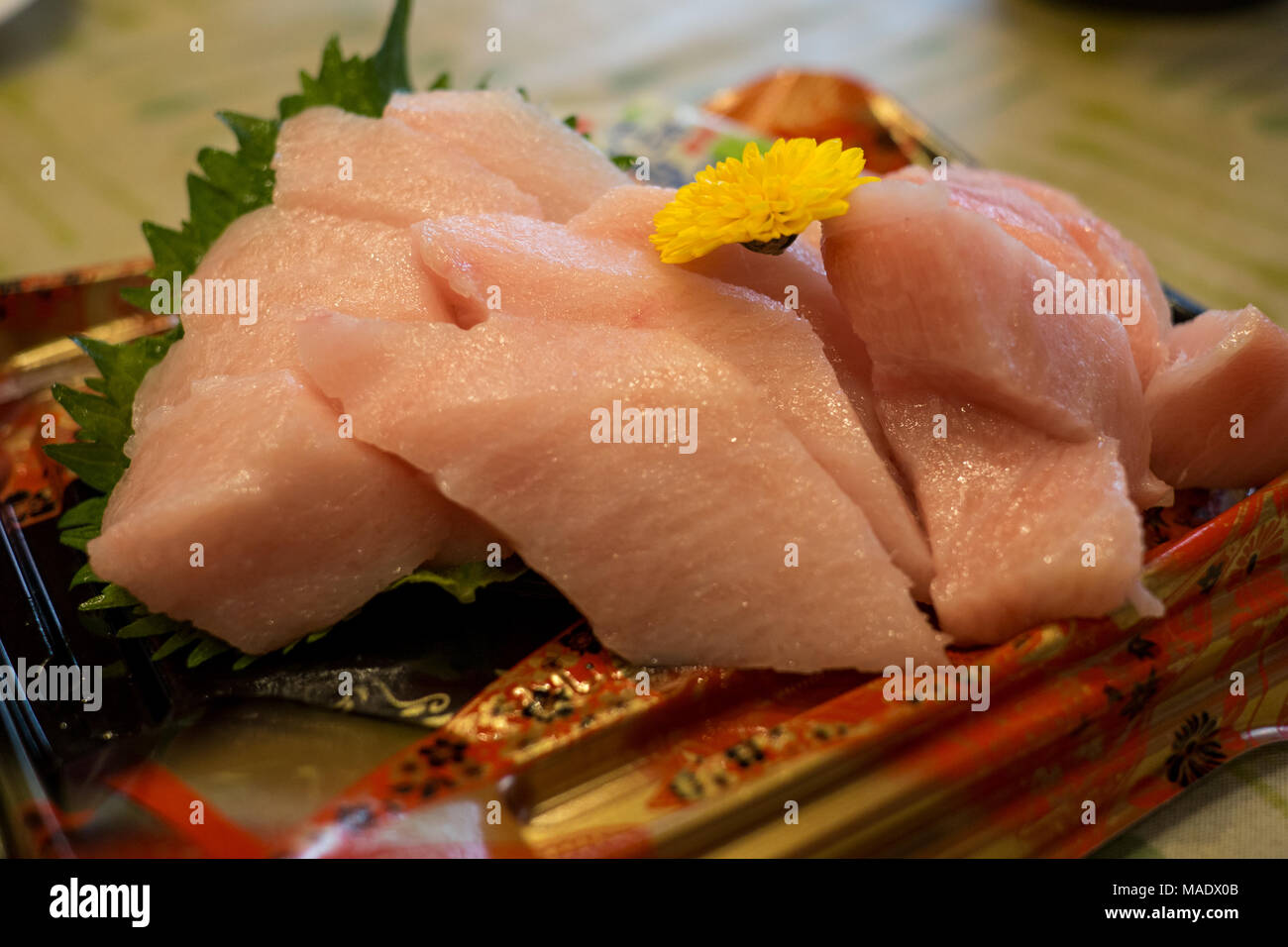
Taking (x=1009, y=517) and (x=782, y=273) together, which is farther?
(x=782, y=273)

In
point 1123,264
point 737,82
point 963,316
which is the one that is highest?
point 737,82

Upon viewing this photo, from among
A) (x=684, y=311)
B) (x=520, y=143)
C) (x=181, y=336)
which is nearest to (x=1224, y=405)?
(x=684, y=311)

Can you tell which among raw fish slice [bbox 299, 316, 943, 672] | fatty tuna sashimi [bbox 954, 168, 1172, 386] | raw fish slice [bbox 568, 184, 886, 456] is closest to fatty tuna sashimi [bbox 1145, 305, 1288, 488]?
fatty tuna sashimi [bbox 954, 168, 1172, 386]

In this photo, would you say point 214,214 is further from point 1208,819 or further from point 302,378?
point 1208,819

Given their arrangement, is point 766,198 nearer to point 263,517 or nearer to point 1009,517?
point 1009,517

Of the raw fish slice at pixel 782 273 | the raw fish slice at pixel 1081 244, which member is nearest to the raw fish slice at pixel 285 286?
the raw fish slice at pixel 782 273
